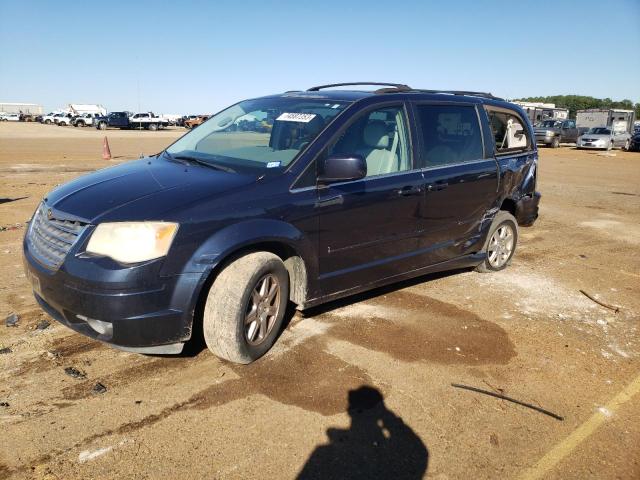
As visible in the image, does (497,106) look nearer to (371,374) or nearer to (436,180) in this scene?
(436,180)

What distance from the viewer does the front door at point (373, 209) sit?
3.77 m

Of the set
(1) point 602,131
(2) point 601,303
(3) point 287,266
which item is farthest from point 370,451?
(1) point 602,131

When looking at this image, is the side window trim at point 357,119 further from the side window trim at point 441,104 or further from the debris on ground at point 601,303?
the debris on ground at point 601,303

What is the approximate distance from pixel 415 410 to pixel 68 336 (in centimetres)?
251

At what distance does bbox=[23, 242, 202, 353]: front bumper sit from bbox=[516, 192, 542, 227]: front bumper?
421 cm

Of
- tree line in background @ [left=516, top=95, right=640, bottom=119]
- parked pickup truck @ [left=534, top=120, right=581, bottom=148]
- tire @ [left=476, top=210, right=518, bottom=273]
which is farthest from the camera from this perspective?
tree line in background @ [left=516, top=95, right=640, bottom=119]

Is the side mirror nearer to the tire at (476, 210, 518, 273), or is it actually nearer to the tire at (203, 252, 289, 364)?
the tire at (203, 252, 289, 364)

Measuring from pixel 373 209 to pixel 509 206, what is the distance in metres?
2.56

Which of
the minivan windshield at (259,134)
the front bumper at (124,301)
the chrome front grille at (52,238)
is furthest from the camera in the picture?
the minivan windshield at (259,134)

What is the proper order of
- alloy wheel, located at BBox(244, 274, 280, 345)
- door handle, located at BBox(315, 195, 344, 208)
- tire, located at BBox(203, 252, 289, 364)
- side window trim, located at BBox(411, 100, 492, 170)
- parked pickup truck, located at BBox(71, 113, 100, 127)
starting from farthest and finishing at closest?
parked pickup truck, located at BBox(71, 113, 100, 127)
side window trim, located at BBox(411, 100, 492, 170)
door handle, located at BBox(315, 195, 344, 208)
alloy wheel, located at BBox(244, 274, 280, 345)
tire, located at BBox(203, 252, 289, 364)

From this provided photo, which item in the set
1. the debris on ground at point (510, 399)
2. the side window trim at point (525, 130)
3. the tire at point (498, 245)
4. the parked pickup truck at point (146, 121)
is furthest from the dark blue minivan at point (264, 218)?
the parked pickup truck at point (146, 121)

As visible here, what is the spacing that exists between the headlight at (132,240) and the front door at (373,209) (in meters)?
1.14

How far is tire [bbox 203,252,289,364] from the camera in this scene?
10.5 ft

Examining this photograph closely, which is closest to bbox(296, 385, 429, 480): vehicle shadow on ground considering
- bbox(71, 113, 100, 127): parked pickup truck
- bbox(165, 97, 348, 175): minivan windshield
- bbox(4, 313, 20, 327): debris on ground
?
bbox(165, 97, 348, 175): minivan windshield
